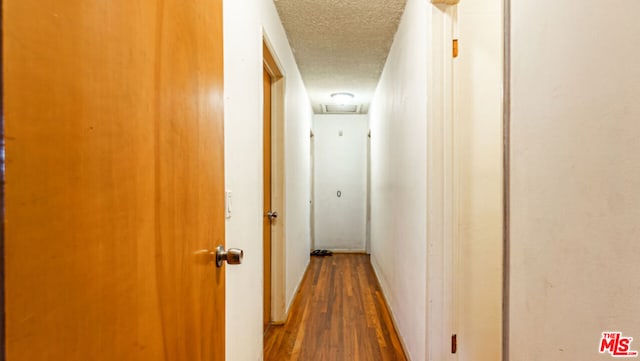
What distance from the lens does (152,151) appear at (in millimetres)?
589

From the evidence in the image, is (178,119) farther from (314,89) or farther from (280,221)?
(314,89)

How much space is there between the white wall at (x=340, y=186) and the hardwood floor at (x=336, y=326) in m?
1.41

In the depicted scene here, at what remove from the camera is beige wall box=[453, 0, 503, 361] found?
158 cm

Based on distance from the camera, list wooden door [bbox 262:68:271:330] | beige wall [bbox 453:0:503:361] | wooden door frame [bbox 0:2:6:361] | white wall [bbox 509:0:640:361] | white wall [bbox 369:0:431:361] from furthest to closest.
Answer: wooden door [bbox 262:68:271:330] → white wall [bbox 369:0:431:361] → beige wall [bbox 453:0:503:361] → white wall [bbox 509:0:640:361] → wooden door frame [bbox 0:2:6:361]

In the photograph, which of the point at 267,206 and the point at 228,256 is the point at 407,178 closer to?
the point at 267,206

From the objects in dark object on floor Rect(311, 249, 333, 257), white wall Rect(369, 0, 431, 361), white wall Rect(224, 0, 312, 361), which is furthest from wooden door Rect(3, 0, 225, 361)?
dark object on floor Rect(311, 249, 333, 257)

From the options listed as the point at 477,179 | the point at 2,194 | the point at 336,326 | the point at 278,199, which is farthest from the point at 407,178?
the point at 2,194

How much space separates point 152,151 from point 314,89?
3838mm

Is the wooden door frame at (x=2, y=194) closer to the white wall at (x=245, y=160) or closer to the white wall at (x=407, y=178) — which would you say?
the white wall at (x=245, y=160)

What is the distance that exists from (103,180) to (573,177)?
35.3 inches

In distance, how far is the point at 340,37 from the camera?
272 cm

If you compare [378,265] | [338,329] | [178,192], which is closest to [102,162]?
[178,192]

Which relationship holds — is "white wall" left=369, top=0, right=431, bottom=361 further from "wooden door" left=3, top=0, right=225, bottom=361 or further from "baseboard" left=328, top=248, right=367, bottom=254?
"baseboard" left=328, top=248, right=367, bottom=254

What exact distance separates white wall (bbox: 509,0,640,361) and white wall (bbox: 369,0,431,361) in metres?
0.82
